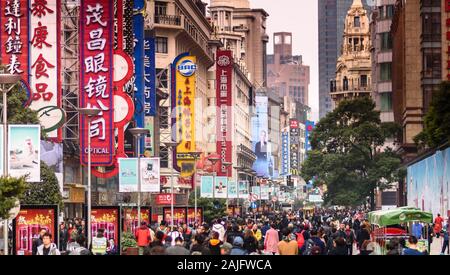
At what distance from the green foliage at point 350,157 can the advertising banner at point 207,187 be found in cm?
1375

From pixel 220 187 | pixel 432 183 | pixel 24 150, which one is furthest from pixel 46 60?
pixel 24 150

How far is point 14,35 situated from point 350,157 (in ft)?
126

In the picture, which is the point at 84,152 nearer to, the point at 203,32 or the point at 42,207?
the point at 42,207

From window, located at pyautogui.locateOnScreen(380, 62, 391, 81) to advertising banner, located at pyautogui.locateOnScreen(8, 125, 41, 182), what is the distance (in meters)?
97.5

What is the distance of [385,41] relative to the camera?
5177 inches

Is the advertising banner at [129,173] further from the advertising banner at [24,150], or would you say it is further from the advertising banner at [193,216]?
the advertising banner at [24,150]

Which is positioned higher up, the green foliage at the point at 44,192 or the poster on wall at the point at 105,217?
the green foliage at the point at 44,192

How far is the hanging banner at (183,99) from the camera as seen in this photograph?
339ft

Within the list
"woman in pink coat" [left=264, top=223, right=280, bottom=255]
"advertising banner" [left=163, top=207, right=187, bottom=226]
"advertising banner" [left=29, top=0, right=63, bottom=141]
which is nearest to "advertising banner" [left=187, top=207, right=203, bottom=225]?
"advertising banner" [left=163, top=207, right=187, bottom=226]

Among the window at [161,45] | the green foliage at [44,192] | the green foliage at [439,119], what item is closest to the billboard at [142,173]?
the green foliage at [44,192]

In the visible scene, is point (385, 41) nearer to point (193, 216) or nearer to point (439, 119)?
point (439, 119)

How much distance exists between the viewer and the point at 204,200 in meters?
79.4

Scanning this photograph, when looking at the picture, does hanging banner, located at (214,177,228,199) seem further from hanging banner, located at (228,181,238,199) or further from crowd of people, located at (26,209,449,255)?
crowd of people, located at (26,209,449,255)
